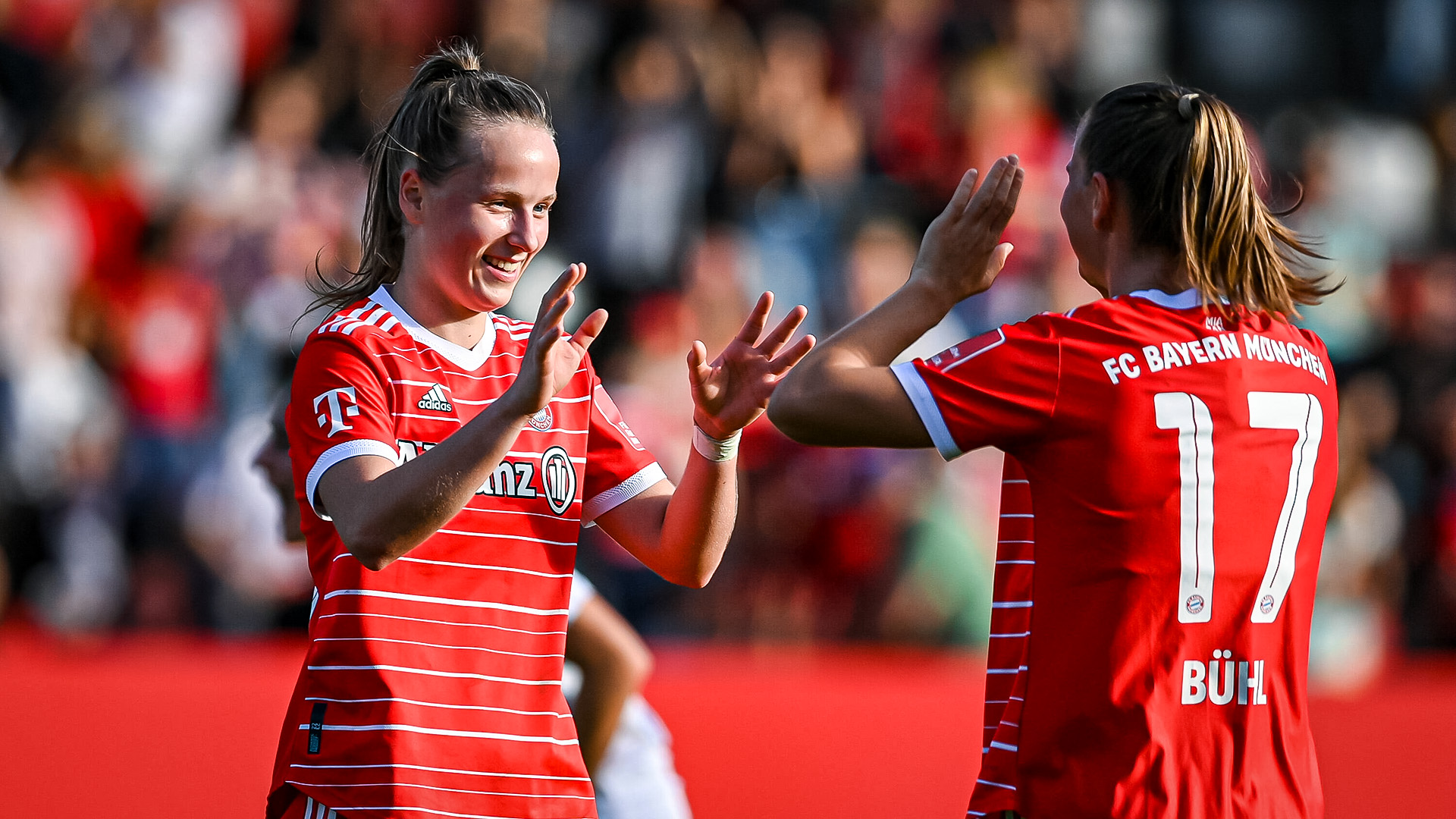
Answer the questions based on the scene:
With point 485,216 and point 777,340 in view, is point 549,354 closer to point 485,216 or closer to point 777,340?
point 485,216

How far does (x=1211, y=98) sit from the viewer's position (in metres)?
2.62

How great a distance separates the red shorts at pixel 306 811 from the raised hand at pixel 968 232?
4.31ft

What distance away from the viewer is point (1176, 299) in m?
2.60

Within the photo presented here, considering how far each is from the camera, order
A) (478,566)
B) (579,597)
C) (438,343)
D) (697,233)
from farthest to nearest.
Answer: (697,233) < (579,597) < (438,343) < (478,566)

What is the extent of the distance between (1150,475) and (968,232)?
1.70ft

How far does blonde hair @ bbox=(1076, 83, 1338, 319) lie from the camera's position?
257cm

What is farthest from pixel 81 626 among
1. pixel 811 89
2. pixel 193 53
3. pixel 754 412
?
pixel 754 412

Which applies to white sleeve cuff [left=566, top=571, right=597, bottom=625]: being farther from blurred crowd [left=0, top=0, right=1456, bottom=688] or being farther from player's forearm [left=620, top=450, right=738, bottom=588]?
blurred crowd [left=0, top=0, right=1456, bottom=688]

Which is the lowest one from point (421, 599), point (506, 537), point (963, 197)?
point (421, 599)

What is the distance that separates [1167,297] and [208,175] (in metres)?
7.41

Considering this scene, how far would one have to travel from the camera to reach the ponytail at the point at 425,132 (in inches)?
108

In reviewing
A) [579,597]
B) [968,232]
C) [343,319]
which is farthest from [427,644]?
[579,597]

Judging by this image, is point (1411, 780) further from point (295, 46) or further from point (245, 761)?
point (295, 46)

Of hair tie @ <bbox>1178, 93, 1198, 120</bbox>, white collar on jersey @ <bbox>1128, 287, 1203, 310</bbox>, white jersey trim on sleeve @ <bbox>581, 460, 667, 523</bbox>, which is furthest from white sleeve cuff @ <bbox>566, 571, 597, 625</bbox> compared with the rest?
hair tie @ <bbox>1178, 93, 1198, 120</bbox>
